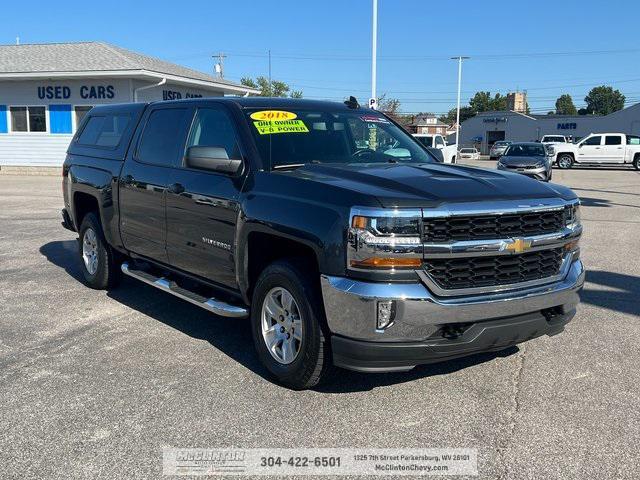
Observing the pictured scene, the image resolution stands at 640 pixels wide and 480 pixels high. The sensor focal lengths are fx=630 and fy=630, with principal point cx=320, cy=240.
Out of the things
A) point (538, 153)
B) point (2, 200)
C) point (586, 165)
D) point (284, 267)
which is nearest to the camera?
point (284, 267)

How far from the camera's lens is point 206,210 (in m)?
4.78

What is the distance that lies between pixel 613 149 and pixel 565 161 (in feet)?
8.59

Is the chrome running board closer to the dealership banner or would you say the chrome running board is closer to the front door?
the front door

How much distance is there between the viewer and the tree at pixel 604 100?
139 meters

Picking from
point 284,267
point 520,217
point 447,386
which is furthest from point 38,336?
point 520,217

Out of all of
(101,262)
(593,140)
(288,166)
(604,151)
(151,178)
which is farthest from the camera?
(593,140)

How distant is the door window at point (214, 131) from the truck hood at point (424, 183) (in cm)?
65

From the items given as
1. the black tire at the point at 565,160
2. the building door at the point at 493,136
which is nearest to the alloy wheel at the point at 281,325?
the black tire at the point at 565,160

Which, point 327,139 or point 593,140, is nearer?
point 327,139

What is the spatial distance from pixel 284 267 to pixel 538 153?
2319 centimetres

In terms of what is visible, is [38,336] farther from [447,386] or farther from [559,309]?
[559,309]

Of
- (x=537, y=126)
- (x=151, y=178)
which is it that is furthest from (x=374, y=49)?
(x=537, y=126)

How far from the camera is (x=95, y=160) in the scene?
21.5 feet

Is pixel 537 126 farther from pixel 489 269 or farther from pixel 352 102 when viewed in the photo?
pixel 489 269
